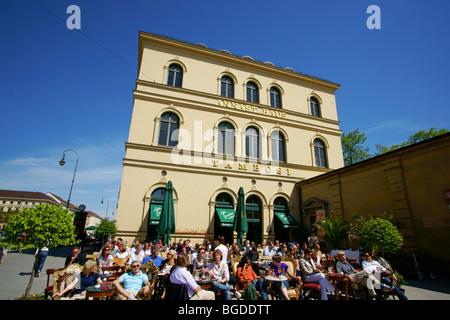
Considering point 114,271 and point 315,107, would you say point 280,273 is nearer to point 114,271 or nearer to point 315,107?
point 114,271

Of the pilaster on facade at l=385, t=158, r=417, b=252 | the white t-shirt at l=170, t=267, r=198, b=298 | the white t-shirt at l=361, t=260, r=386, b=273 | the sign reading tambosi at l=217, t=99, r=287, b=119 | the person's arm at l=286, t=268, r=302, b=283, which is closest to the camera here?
the white t-shirt at l=170, t=267, r=198, b=298

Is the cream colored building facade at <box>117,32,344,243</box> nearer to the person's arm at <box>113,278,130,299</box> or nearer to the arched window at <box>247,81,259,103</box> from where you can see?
the arched window at <box>247,81,259,103</box>

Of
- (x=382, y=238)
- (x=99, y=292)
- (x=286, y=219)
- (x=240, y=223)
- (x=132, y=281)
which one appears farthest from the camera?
(x=286, y=219)

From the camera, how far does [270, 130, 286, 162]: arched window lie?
18.2 m

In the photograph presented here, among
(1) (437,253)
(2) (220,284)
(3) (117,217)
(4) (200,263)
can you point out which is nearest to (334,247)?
(1) (437,253)

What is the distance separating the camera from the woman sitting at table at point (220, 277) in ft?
17.3

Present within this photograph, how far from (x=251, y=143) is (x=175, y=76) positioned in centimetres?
833

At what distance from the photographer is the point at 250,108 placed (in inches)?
727

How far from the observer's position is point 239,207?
44.1 feet

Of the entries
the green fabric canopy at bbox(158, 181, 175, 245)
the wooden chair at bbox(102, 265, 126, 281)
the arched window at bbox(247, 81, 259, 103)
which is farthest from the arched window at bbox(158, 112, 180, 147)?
the wooden chair at bbox(102, 265, 126, 281)

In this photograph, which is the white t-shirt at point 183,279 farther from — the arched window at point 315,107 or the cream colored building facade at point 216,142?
the arched window at point 315,107

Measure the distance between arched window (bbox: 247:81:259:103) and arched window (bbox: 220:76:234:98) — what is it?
1.59m

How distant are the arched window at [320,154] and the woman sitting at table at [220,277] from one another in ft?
53.2

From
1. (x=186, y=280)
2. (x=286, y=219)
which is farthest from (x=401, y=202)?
(x=186, y=280)
